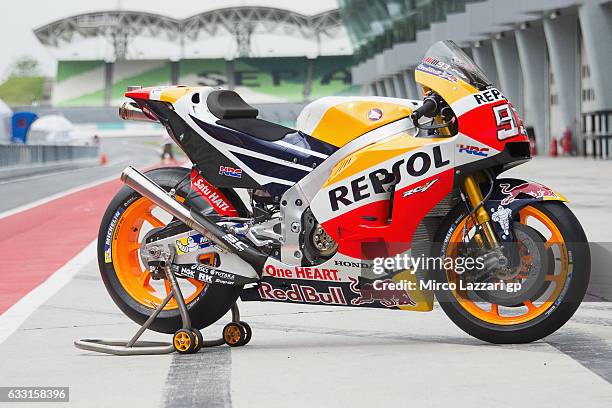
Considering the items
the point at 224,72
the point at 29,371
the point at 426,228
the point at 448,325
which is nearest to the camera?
the point at 29,371

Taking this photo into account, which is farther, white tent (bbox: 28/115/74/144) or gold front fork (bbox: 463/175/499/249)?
white tent (bbox: 28/115/74/144)

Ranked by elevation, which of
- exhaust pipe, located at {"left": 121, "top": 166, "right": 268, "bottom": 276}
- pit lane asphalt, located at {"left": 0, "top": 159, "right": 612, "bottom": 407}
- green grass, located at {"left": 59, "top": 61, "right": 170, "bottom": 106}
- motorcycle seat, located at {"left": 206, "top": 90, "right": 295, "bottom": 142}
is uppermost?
green grass, located at {"left": 59, "top": 61, "right": 170, "bottom": 106}

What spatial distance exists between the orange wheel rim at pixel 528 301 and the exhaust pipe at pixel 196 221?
3.29ft

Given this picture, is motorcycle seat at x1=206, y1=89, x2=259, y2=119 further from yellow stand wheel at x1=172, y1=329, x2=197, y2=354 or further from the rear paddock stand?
yellow stand wheel at x1=172, y1=329, x2=197, y2=354

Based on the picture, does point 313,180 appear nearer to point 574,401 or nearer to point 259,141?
point 259,141

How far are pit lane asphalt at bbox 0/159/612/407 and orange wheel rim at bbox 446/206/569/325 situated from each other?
17 centimetres

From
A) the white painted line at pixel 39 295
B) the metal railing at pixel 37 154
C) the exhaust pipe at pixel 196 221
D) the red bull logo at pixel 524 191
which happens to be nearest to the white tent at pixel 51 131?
the metal railing at pixel 37 154

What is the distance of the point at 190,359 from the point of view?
6.31 meters

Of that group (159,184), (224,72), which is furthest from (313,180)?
(224,72)

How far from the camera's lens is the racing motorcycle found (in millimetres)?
6344

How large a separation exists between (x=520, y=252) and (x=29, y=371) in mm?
2512


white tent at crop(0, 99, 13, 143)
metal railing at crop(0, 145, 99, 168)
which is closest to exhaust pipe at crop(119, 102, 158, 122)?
metal railing at crop(0, 145, 99, 168)

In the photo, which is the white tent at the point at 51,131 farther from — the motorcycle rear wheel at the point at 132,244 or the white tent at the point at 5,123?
the motorcycle rear wheel at the point at 132,244

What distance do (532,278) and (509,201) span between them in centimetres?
41
